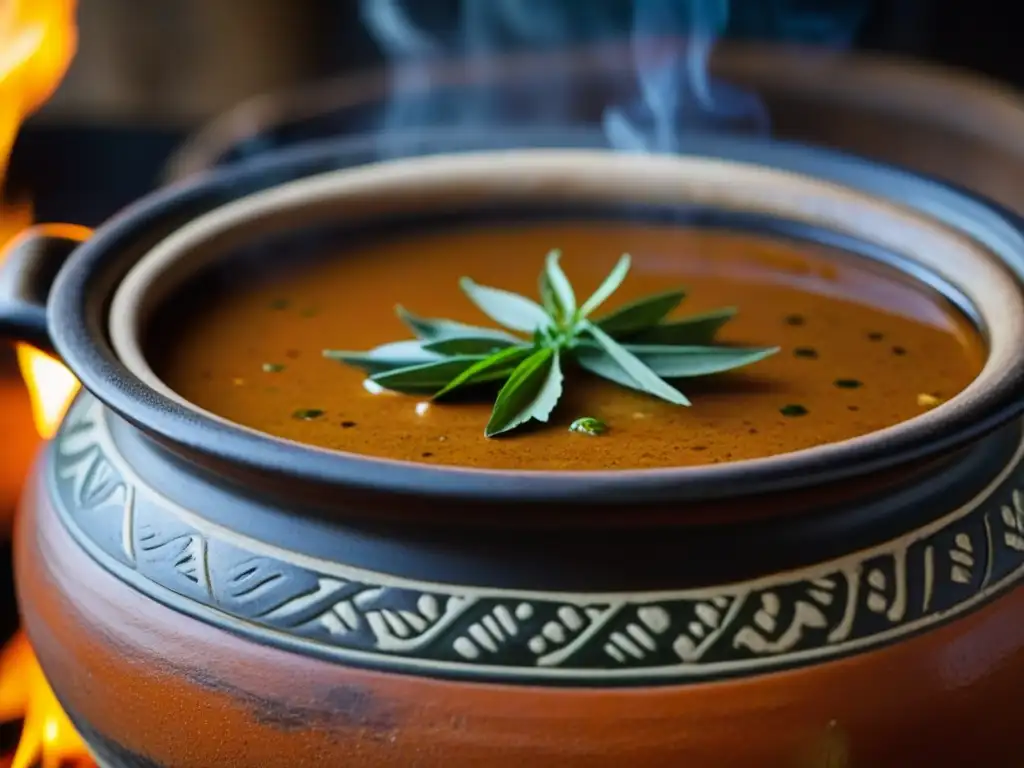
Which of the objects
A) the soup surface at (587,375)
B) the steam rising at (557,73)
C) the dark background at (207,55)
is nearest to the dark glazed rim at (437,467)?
the soup surface at (587,375)

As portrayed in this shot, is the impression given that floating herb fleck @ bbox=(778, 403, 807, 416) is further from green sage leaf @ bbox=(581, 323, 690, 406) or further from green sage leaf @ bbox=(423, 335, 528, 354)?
green sage leaf @ bbox=(423, 335, 528, 354)

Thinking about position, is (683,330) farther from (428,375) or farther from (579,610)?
(579,610)

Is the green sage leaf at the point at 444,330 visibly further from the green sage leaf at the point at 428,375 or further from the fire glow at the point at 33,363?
the fire glow at the point at 33,363

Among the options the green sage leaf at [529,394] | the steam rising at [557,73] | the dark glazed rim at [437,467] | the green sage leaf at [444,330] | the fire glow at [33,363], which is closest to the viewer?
the dark glazed rim at [437,467]

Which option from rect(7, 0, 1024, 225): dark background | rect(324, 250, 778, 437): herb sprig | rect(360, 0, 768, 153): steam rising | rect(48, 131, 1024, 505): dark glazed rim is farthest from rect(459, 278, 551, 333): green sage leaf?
rect(7, 0, 1024, 225): dark background

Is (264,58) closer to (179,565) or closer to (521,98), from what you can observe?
(521,98)

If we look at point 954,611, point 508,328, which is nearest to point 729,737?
point 954,611
